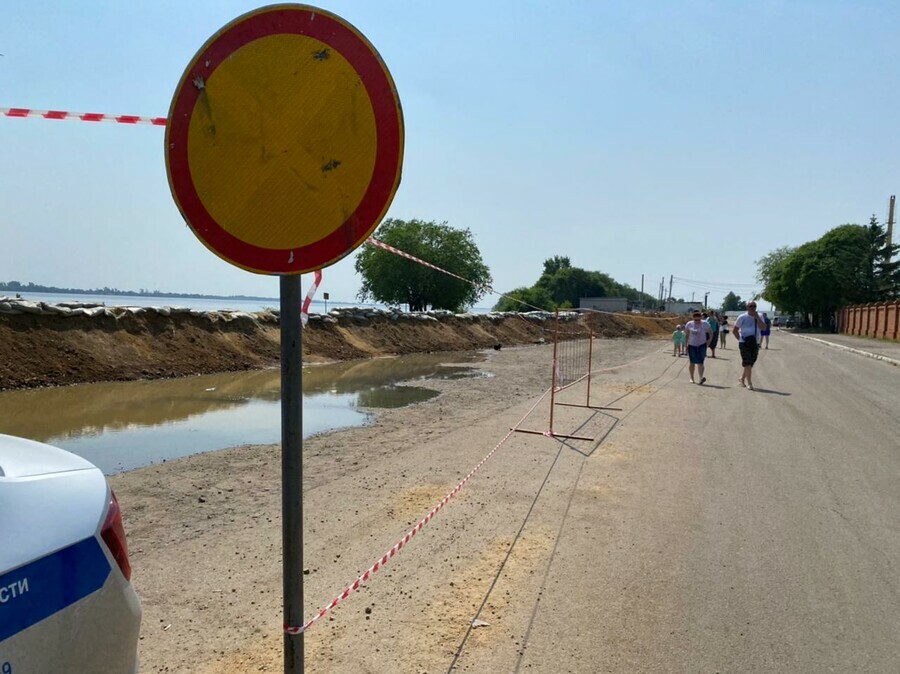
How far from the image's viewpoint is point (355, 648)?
130 inches

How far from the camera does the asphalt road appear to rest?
11.0 ft

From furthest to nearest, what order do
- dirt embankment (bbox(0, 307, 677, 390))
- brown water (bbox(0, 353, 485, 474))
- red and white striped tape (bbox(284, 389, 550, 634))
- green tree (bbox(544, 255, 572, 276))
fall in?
green tree (bbox(544, 255, 572, 276)) < dirt embankment (bbox(0, 307, 677, 390)) < brown water (bbox(0, 353, 485, 474)) < red and white striped tape (bbox(284, 389, 550, 634))

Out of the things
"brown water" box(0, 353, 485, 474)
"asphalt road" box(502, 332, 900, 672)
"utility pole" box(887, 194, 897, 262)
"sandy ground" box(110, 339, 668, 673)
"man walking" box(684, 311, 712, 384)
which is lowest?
"brown water" box(0, 353, 485, 474)

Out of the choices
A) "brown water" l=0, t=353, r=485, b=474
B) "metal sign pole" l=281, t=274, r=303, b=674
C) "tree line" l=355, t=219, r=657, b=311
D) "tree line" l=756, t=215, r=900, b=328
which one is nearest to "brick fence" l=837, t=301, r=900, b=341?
"tree line" l=756, t=215, r=900, b=328

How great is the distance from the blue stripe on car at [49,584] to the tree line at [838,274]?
230 ft

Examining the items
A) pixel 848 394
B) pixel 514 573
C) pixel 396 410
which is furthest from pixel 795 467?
pixel 848 394

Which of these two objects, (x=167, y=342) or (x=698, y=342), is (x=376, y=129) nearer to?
(x=698, y=342)

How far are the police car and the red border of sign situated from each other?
0.86 metres

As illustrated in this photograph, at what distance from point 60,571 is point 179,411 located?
34.5ft

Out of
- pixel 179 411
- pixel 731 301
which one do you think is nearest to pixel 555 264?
pixel 731 301

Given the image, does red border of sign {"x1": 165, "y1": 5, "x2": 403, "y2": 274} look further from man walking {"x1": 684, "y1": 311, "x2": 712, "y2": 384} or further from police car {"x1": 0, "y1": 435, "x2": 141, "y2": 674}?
man walking {"x1": 684, "y1": 311, "x2": 712, "y2": 384}

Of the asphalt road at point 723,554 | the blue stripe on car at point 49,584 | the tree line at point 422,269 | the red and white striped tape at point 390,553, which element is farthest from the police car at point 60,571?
the tree line at point 422,269

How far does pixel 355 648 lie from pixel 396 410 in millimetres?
8366

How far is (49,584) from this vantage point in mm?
1622
